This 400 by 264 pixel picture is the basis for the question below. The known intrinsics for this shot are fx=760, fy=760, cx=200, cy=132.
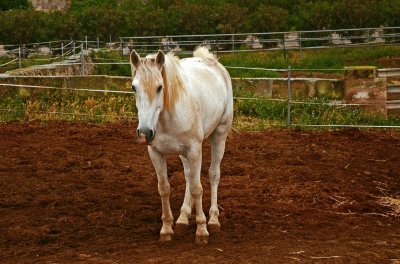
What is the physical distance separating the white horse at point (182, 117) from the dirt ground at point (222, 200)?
1.03 ft

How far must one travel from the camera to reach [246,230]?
7.57 metres

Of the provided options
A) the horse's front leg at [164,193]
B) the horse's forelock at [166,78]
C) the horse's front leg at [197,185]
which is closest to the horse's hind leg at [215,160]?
the horse's front leg at [197,185]

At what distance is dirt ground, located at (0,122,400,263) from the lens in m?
6.80

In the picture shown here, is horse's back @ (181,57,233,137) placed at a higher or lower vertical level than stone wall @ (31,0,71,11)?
lower

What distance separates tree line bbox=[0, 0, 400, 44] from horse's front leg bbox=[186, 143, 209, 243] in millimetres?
24556

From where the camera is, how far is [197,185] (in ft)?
23.7

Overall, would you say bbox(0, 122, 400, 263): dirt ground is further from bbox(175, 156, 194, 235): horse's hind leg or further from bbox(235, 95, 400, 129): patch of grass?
bbox(235, 95, 400, 129): patch of grass

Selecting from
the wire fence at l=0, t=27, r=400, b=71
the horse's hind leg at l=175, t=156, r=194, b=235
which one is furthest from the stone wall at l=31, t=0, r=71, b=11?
the horse's hind leg at l=175, t=156, r=194, b=235

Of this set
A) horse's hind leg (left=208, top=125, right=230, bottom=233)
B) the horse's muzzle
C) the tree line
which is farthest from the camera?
the tree line

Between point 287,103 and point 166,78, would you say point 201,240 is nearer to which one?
point 166,78

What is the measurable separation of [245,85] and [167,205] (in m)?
9.25

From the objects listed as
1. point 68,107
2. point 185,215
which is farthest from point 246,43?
point 185,215

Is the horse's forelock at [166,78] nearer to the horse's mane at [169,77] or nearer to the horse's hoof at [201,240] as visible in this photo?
the horse's mane at [169,77]

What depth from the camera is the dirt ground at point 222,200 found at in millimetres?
6797
